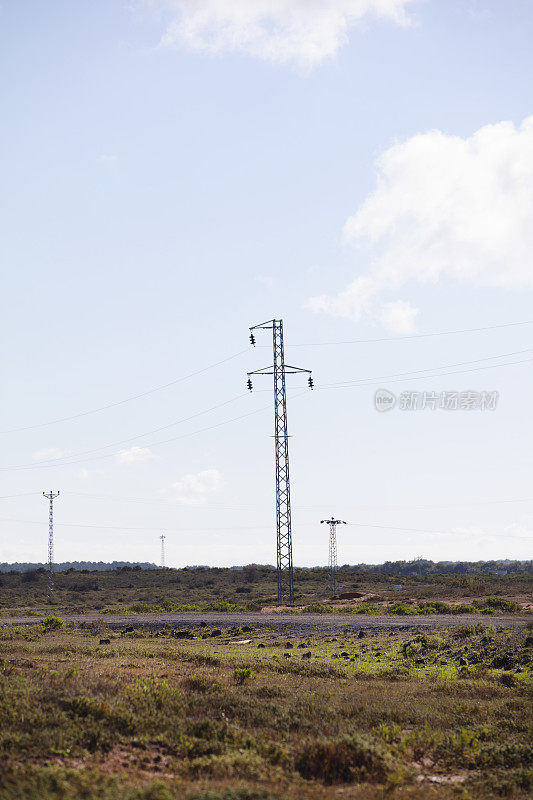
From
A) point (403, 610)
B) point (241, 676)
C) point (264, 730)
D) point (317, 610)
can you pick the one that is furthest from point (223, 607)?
point (264, 730)

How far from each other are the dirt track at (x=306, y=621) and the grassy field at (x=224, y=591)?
214 inches

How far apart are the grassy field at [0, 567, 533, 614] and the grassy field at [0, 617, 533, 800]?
2794cm

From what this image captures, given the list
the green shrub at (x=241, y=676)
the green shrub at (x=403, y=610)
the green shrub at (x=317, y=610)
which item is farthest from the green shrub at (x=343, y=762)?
the green shrub at (x=317, y=610)

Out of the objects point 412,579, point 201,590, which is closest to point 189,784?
point 201,590

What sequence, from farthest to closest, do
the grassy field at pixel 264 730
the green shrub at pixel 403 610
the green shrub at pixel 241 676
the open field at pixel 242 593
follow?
1. the open field at pixel 242 593
2. the green shrub at pixel 403 610
3. the green shrub at pixel 241 676
4. the grassy field at pixel 264 730

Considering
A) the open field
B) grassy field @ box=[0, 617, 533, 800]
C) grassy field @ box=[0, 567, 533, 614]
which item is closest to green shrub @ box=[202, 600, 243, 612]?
the open field

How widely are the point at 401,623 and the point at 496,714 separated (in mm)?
23460

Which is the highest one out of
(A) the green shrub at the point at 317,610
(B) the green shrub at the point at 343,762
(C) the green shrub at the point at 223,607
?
(B) the green shrub at the point at 343,762

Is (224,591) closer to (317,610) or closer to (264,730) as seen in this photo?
(317,610)

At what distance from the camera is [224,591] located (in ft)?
276

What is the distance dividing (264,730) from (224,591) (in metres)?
71.7

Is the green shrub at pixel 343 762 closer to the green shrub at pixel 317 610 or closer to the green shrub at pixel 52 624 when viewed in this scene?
the green shrub at pixel 52 624

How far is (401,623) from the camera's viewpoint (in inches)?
1542

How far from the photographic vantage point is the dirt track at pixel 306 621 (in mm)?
37250
